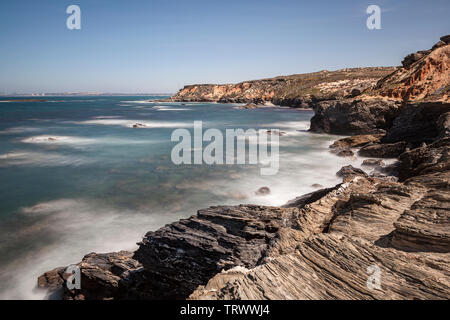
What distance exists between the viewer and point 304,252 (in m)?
5.47

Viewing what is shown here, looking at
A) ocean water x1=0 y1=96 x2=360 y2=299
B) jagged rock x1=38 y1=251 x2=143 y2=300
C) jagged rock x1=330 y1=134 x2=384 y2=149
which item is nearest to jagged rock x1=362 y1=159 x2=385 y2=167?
ocean water x1=0 y1=96 x2=360 y2=299

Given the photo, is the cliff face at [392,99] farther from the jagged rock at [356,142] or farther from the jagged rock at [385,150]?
the jagged rock at [385,150]

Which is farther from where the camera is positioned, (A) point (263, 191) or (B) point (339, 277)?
(A) point (263, 191)

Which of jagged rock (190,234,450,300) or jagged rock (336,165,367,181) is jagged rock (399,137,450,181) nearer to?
jagged rock (336,165,367,181)

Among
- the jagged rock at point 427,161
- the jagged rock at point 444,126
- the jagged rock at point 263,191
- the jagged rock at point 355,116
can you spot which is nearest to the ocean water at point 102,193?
the jagged rock at point 263,191

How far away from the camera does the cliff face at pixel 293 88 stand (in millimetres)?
86300

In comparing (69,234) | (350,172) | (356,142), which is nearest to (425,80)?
(356,142)

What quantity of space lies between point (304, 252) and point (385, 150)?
17952 millimetres

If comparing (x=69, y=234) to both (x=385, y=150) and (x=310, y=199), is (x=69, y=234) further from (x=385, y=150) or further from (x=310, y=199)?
(x=385, y=150)

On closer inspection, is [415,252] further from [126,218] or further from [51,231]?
[51,231]

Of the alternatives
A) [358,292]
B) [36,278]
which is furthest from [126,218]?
[358,292]

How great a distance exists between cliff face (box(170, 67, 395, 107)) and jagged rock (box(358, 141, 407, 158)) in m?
47.3
